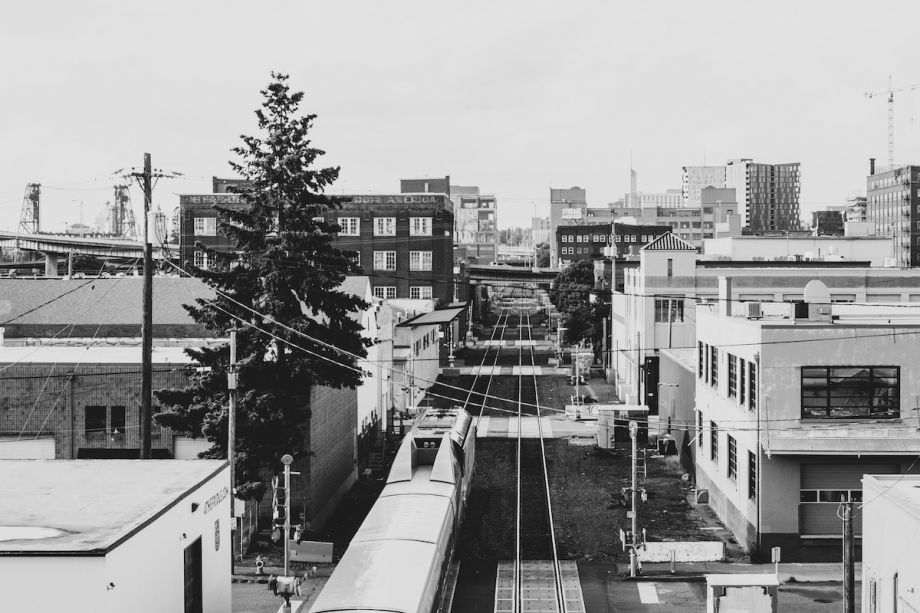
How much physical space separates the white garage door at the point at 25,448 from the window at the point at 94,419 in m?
1.25

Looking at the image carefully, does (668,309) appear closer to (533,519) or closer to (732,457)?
(732,457)

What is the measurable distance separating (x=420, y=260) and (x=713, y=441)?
231 feet

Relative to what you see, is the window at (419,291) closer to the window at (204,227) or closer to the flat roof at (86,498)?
the window at (204,227)

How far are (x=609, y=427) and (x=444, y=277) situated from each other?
58.8 metres

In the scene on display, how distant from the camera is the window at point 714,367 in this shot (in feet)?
127

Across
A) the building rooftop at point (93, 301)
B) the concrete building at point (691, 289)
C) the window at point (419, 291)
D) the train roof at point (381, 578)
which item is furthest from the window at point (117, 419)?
the window at point (419, 291)

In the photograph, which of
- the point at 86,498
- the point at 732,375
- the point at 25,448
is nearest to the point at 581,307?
the point at 732,375

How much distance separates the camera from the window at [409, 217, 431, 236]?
352 feet

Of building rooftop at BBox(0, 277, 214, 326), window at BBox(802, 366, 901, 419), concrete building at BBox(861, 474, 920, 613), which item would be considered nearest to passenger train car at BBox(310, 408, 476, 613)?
concrete building at BBox(861, 474, 920, 613)

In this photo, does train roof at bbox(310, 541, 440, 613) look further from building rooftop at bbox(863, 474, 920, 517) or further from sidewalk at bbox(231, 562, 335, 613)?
building rooftop at bbox(863, 474, 920, 517)

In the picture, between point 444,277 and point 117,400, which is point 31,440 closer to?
point 117,400

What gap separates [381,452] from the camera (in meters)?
47.5

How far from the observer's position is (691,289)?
211 ft

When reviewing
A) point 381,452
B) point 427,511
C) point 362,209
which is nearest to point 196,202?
point 362,209
